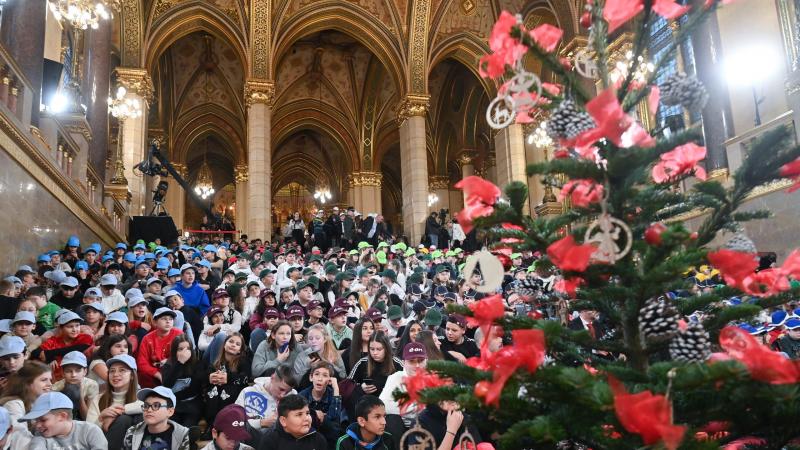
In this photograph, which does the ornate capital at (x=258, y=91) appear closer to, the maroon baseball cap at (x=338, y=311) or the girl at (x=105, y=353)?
the maroon baseball cap at (x=338, y=311)

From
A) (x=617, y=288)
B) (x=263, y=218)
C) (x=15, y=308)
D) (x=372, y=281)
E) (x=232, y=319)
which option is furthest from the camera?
(x=263, y=218)

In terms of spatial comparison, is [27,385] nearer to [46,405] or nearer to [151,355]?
[46,405]

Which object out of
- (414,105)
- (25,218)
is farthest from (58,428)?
(414,105)

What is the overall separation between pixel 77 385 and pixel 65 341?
4.16 ft

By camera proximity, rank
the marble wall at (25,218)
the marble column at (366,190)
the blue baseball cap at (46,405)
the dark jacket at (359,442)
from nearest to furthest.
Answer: the blue baseball cap at (46,405) → the dark jacket at (359,442) → the marble wall at (25,218) → the marble column at (366,190)

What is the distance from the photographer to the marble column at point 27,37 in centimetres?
989

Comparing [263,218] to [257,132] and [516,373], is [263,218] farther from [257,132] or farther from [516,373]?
A: [516,373]

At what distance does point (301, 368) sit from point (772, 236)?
10.4 meters

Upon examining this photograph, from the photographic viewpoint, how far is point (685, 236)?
1557 mm

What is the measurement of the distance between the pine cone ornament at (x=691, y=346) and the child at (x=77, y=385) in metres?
4.69

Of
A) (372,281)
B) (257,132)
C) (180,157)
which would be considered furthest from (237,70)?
(372,281)

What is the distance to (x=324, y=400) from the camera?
5160mm

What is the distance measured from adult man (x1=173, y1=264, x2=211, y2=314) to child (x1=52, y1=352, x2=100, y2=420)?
3690 millimetres

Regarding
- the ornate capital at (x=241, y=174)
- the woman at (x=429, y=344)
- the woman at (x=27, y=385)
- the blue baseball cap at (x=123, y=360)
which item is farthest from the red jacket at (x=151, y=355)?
the ornate capital at (x=241, y=174)
